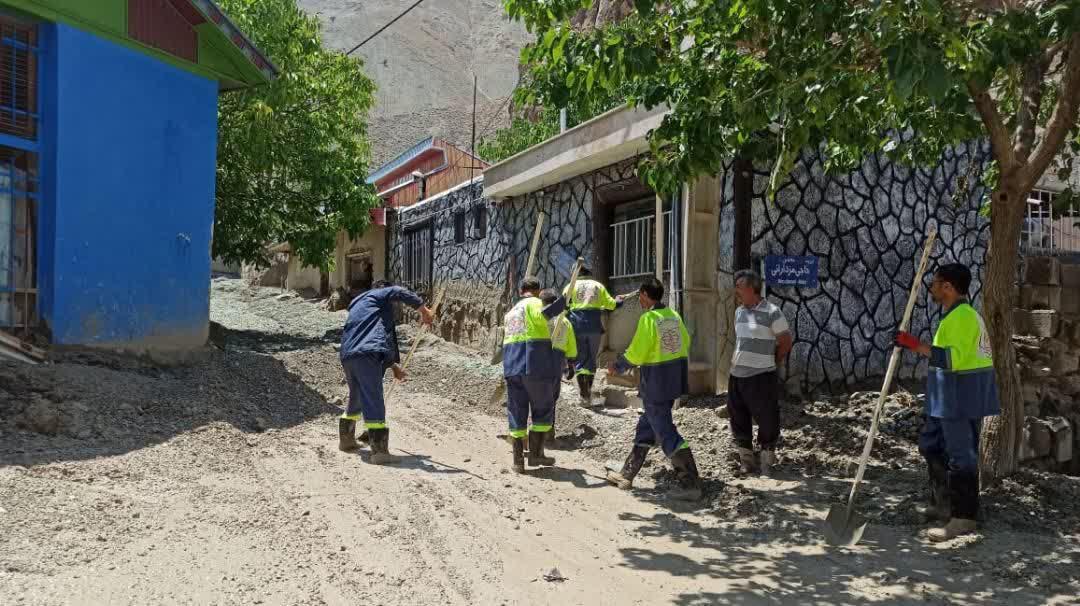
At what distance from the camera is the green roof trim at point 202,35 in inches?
320

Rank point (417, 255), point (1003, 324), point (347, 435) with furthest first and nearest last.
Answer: point (417, 255) < point (347, 435) < point (1003, 324)

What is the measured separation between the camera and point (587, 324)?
30.6ft

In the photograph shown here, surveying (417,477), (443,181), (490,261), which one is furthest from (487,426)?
(443,181)

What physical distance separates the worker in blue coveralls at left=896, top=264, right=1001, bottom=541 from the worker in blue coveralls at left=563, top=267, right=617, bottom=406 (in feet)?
14.8

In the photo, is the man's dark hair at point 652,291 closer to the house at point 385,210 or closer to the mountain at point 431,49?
the house at point 385,210

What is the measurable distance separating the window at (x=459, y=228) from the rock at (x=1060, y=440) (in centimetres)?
1009

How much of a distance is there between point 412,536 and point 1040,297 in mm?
8709

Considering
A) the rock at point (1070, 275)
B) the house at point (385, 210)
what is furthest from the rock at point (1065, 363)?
the house at point (385, 210)

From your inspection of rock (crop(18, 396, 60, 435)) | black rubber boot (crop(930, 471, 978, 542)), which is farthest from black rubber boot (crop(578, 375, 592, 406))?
rock (crop(18, 396, 60, 435))

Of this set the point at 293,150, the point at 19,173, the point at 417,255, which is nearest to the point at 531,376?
the point at 19,173

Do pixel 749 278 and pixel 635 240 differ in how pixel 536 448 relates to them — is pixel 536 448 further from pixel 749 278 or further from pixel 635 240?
pixel 635 240

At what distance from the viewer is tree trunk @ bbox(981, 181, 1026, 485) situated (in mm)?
5711

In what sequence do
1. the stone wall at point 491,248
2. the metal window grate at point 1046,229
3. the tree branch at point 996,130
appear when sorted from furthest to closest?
1. the stone wall at point 491,248
2. the metal window grate at point 1046,229
3. the tree branch at point 996,130

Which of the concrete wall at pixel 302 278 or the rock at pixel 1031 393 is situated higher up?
the concrete wall at pixel 302 278
